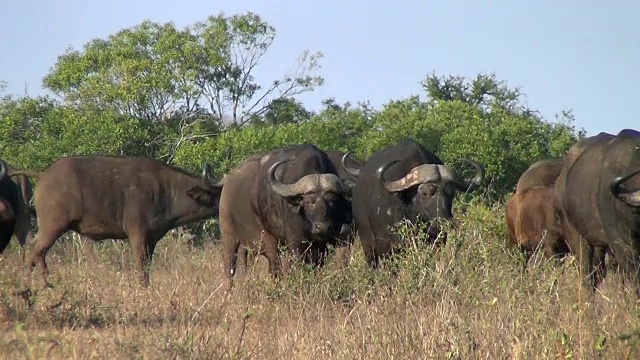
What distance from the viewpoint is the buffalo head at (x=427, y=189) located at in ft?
40.1

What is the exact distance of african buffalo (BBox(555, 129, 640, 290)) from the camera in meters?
10.2

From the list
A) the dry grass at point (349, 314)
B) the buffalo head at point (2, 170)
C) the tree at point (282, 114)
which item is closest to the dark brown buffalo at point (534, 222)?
the dry grass at point (349, 314)

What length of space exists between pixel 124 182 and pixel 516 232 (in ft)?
16.1

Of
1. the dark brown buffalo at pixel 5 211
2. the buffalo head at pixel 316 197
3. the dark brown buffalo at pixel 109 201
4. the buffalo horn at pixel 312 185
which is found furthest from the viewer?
the dark brown buffalo at pixel 109 201

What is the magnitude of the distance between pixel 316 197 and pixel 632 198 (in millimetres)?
3431

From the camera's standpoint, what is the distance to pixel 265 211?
42.6 ft

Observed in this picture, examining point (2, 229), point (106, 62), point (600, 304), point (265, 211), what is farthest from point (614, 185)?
point (106, 62)

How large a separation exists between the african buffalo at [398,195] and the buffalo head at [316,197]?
0.37 meters

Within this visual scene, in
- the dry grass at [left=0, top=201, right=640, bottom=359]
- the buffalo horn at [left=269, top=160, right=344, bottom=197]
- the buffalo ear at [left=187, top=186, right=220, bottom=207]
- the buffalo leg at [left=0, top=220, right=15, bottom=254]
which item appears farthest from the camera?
the buffalo ear at [left=187, top=186, right=220, bottom=207]

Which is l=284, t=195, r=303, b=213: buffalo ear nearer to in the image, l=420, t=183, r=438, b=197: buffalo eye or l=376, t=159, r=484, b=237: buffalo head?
l=376, t=159, r=484, b=237: buffalo head

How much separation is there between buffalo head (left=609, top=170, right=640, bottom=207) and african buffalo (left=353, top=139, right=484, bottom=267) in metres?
2.12

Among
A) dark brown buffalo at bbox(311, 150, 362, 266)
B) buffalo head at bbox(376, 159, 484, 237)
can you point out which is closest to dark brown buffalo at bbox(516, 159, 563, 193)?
dark brown buffalo at bbox(311, 150, 362, 266)

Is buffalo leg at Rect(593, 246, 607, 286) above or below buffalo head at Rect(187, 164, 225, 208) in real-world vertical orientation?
below

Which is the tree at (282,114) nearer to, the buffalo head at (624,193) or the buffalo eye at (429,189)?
the buffalo eye at (429,189)
